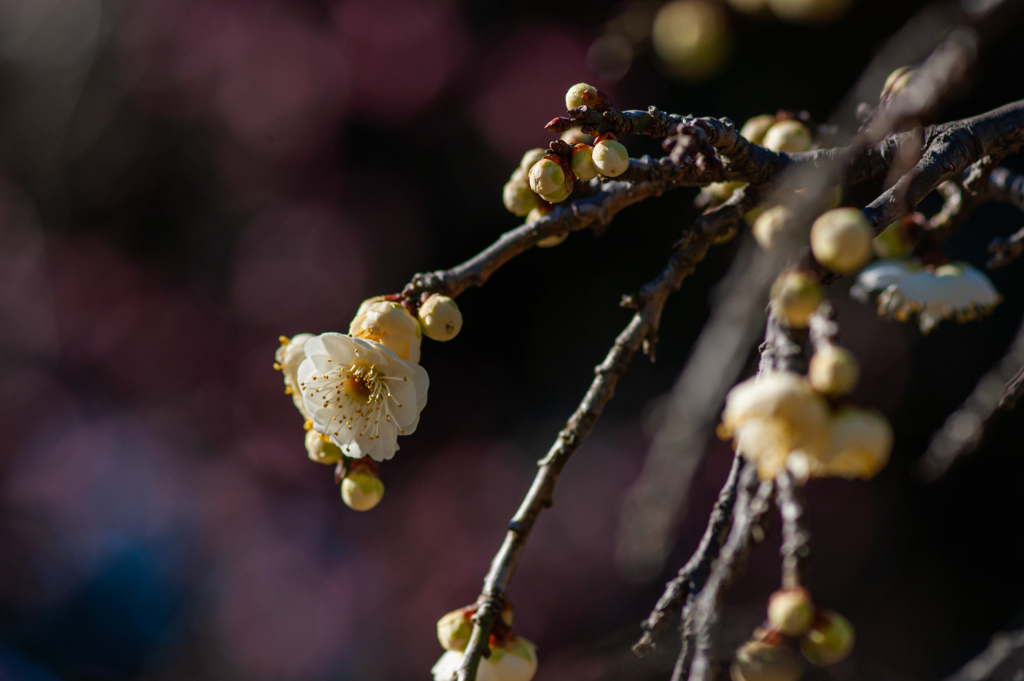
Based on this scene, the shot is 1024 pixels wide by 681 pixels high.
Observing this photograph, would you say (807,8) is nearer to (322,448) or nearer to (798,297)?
(798,297)

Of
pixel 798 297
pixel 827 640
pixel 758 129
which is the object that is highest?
pixel 758 129

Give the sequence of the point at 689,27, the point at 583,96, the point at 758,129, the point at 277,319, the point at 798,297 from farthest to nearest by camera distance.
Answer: the point at 277,319, the point at 689,27, the point at 758,129, the point at 583,96, the point at 798,297

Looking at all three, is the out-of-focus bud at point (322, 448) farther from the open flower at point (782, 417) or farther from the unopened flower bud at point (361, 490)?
the open flower at point (782, 417)

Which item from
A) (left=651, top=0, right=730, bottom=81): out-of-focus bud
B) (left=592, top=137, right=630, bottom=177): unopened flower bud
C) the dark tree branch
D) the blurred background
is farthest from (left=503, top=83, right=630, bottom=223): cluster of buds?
the blurred background

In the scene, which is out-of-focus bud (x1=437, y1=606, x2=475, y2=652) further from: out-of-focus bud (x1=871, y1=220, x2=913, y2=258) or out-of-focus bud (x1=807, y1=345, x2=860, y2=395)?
out-of-focus bud (x1=871, y1=220, x2=913, y2=258)

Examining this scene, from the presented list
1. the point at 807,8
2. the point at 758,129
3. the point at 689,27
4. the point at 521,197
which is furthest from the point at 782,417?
the point at 689,27

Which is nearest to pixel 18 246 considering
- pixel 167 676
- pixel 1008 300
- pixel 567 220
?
pixel 167 676
